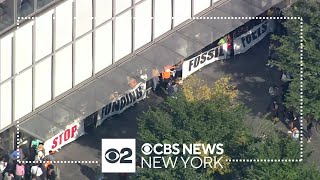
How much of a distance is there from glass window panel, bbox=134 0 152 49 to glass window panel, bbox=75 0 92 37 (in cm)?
228

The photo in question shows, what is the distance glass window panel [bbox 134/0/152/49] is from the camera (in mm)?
87562

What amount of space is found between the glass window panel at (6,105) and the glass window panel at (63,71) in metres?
2.10

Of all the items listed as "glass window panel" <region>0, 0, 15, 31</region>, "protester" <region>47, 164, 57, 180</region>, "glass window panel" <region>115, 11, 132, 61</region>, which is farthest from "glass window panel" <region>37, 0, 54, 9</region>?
"protester" <region>47, 164, 57, 180</region>

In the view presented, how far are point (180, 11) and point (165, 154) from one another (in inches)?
299

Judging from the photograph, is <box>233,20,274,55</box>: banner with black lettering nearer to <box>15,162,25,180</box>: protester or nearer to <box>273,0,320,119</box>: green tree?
<box>273,0,320,119</box>: green tree

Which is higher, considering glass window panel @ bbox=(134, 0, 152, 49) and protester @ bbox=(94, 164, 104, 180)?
glass window panel @ bbox=(134, 0, 152, 49)

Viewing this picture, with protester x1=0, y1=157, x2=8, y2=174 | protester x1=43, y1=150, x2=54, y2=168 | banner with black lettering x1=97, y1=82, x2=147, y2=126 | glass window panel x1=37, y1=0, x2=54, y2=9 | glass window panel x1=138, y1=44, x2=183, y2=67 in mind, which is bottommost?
protester x1=0, y1=157, x2=8, y2=174

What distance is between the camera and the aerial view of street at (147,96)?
84.7 metres

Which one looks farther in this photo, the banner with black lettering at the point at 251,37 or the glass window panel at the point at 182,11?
the banner with black lettering at the point at 251,37

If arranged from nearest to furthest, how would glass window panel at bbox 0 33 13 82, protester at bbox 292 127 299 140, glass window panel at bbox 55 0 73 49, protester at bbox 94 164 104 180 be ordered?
1. glass window panel at bbox 0 33 13 82
2. glass window panel at bbox 55 0 73 49
3. protester at bbox 94 164 104 180
4. protester at bbox 292 127 299 140

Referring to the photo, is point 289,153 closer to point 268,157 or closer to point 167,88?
point 268,157

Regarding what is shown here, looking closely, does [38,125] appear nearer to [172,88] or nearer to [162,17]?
[162,17]

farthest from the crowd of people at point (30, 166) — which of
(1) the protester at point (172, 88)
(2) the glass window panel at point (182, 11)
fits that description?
(2) the glass window panel at point (182, 11)

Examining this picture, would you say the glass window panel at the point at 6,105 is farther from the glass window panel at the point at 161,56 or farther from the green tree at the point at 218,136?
the glass window panel at the point at 161,56
